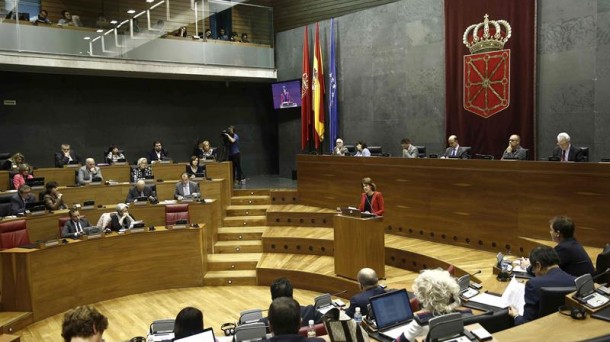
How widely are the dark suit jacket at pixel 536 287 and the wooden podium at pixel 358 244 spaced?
2950 mm

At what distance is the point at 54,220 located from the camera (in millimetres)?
7117

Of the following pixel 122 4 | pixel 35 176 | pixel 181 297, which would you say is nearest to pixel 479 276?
pixel 181 297

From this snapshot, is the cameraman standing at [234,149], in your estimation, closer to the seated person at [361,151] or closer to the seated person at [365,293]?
the seated person at [361,151]

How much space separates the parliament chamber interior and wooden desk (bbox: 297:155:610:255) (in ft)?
0.09

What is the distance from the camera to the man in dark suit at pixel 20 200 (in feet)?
23.4

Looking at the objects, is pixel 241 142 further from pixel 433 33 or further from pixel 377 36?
pixel 433 33

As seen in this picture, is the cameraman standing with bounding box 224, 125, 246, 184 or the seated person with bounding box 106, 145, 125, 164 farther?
the cameraman standing with bounding box 224, 125, 246, 184

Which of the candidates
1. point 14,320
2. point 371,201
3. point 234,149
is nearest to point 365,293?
point 371,201

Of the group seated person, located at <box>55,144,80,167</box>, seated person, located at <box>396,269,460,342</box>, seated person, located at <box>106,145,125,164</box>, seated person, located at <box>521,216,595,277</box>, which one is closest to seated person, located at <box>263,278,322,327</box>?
seated person, located at <box>396,269,460,342</box>

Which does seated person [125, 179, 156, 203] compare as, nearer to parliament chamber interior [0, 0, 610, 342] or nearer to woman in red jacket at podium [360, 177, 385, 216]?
parliament chamber interior [0, 0, 610, 342]

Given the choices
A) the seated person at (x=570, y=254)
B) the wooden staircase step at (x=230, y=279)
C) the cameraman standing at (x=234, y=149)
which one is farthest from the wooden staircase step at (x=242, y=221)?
the seated person at (x=570, y=254)

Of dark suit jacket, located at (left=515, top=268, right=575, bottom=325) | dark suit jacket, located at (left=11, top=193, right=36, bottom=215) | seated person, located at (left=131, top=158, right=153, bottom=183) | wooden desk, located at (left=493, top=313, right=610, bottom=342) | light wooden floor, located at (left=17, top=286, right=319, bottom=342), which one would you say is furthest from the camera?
seated person, located at (left=131, top=158, right=153, bottom=183)

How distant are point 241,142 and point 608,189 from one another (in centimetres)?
930

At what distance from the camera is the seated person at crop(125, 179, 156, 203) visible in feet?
26.5
